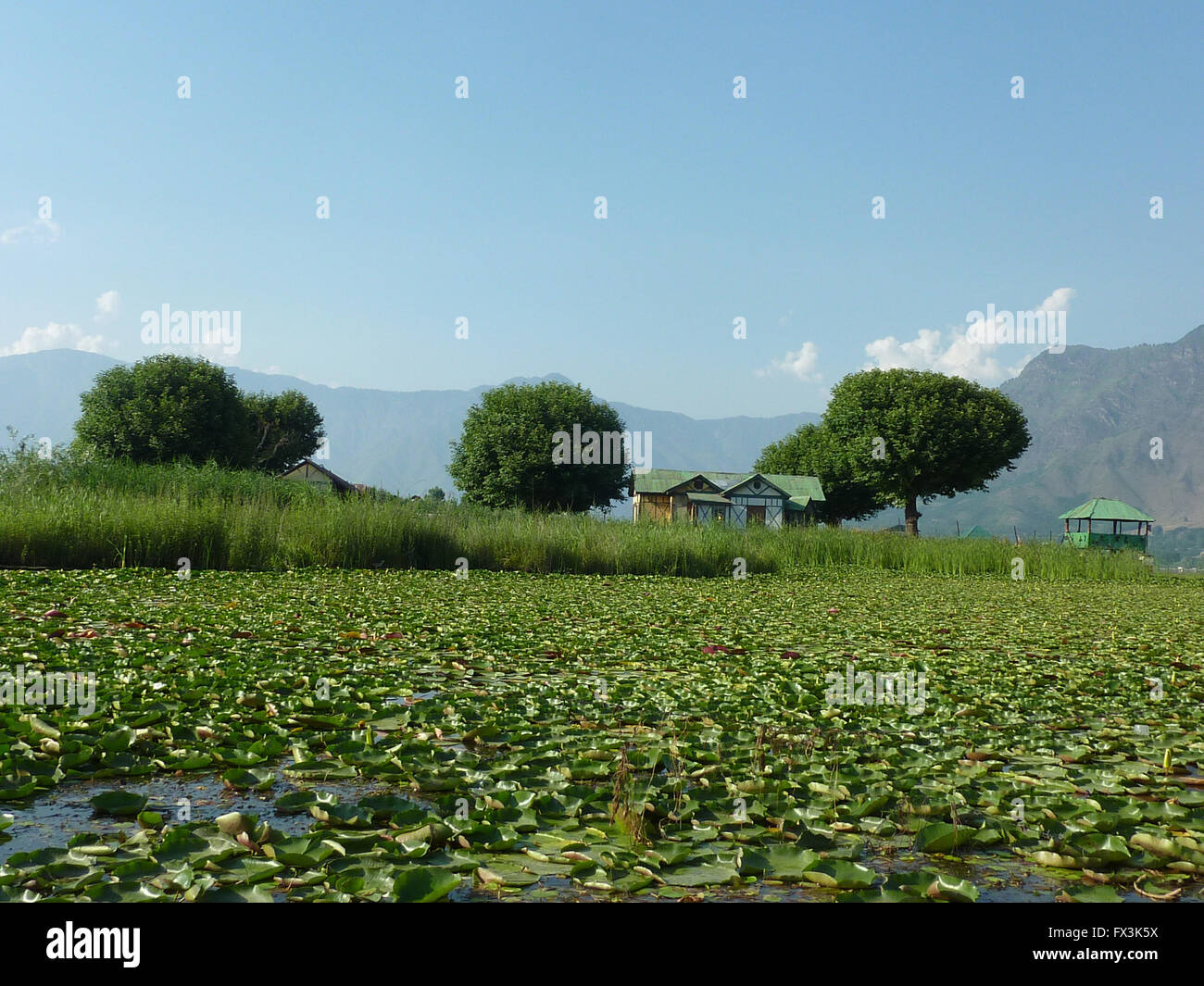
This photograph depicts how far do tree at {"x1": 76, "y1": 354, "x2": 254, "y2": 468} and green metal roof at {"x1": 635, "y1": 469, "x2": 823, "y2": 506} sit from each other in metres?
21.5

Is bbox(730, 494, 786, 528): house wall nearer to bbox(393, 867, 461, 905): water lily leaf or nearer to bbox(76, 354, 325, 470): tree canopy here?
bbox(76, 354, 325, 470): tree canopy

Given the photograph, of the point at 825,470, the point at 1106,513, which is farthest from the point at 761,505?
the point at 1106,513

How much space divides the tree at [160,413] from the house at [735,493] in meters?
20.6

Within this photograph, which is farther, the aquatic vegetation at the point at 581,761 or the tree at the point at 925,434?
the tree at the point at 925,434

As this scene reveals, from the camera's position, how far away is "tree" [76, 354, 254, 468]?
3006cm

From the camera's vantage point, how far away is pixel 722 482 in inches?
1843

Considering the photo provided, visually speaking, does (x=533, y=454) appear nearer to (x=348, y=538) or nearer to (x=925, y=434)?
(x=925, y=434)

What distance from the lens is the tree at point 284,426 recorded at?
4831 centimetres

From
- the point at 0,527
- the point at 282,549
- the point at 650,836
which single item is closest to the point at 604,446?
the point at 282,549

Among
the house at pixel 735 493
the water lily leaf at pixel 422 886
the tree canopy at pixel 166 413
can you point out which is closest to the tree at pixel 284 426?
the tree canopy at pixel 166 413

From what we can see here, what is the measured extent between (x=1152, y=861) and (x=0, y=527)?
1305 cm

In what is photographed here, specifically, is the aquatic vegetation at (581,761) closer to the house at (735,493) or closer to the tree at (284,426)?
the house at (735,493)

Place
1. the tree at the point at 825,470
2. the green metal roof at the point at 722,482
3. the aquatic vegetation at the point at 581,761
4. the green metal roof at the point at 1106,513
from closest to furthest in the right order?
the aquatic vegetation at the point at 581,761, the green metal roof at the point at 1106,513, the green metal roof at the point at 722,482, the tree at the point at 825,470
